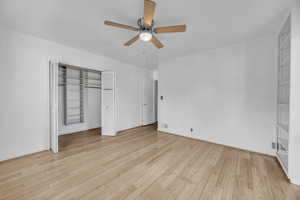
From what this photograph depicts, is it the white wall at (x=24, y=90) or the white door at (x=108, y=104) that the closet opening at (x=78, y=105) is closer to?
the white door at (x=108, y=104)

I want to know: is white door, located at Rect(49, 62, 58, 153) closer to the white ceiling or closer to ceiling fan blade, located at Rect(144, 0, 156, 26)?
the white ceiling

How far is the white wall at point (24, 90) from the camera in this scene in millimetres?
2359

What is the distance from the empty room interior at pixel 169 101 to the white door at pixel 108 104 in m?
0.03

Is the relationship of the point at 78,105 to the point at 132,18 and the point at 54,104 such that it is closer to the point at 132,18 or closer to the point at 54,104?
the point at 54,104

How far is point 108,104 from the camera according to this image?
402 cm

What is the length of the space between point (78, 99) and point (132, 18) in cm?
347

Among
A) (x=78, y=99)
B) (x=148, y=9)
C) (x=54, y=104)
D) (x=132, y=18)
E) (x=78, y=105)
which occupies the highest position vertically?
(x=132, y=18)

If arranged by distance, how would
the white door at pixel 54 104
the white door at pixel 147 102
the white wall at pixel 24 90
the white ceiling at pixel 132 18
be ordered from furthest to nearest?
the white door at pixel 147 102
the white door at pixel 54 104
the white wall at pixel 24 90
the white ceiling at pixel 132 18

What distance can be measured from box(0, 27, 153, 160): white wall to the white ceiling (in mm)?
292

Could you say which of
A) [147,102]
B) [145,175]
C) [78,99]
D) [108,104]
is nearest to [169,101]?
[147,102]

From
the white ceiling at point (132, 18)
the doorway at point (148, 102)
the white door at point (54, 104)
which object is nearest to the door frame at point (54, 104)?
the white door at point (54, 104)

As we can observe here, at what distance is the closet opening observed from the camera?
3.81 metres

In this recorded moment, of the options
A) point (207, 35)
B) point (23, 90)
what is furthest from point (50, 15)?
point (207, 35)

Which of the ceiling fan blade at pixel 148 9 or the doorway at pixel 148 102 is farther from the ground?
the ceiling fan blade at pixel 148 9
